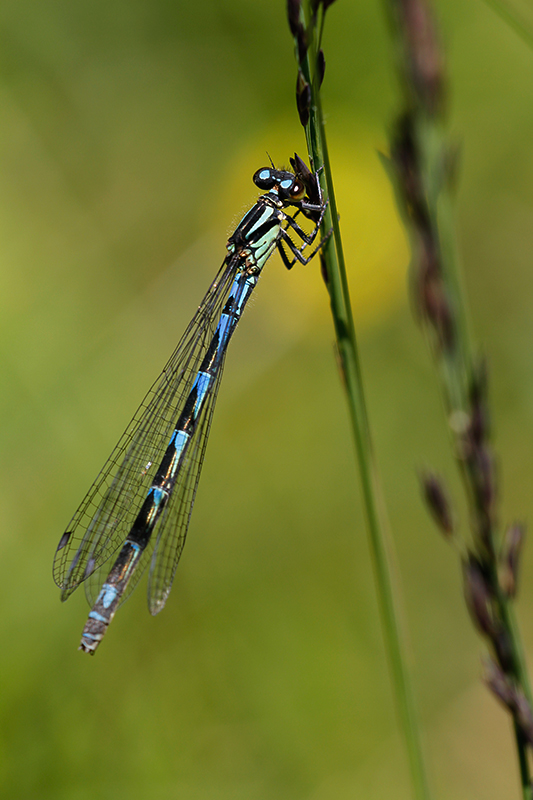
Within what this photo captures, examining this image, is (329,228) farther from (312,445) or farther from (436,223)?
(312,445)

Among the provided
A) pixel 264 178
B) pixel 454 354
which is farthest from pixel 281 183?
pixel 454 354

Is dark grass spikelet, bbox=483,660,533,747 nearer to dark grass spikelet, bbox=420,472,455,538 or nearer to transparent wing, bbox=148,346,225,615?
dark grass spikelet, bbox=420,472,455,538

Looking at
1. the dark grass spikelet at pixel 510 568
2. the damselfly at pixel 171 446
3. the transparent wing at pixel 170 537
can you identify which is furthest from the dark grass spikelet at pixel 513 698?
the damselfly at pixel 171 446

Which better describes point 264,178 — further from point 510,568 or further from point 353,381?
point 510,568

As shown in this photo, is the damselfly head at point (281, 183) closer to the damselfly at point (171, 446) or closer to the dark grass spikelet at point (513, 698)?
the damselfly at point (171, 446)

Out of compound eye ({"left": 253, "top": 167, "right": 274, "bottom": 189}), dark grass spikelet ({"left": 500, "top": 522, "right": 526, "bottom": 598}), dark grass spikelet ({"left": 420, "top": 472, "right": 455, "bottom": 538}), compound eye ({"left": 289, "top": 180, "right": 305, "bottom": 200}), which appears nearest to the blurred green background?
compound eye ({"left": 253, "top": 167, "right": 274, "bottom": 189})

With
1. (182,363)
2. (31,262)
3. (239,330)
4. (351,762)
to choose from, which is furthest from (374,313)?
(351,762)
